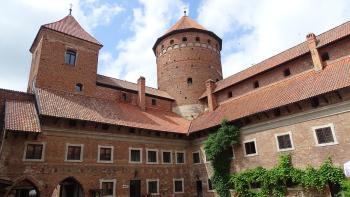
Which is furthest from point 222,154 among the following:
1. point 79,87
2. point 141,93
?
point 79,87

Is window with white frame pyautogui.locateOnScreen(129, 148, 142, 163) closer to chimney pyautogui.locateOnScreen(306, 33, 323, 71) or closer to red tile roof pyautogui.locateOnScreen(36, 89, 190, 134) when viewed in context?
red tile roof pyautogui.locateOnScreen(36, 89, 190, 134)

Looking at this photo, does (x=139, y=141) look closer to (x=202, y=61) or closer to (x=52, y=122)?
(x=52, y=122)

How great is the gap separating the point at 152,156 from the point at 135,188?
283cm

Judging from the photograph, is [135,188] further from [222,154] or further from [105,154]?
[222,154]

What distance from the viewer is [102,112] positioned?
2072cm

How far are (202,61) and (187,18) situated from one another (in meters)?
7.05

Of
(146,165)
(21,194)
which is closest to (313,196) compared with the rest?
(146,165)

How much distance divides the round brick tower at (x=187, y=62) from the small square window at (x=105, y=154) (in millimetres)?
10310

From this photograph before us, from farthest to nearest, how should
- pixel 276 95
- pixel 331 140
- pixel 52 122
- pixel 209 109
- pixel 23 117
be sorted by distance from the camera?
pixel 209 109
pixel 276 95
pixel 52 122
pixel 23 117
pixel 331 140

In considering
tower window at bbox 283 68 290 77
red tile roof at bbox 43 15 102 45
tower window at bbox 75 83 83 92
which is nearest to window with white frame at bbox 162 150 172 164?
tower window at bbox 75 83 83 92

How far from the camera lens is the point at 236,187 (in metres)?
19.0

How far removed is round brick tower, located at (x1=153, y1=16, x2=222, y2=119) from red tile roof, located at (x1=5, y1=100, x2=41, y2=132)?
14343 mm

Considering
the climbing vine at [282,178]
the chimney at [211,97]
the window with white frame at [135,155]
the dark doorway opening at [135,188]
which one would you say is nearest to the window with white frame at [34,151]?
the window with white frame at [135,155]

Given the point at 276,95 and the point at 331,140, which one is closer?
the point at 331,140
